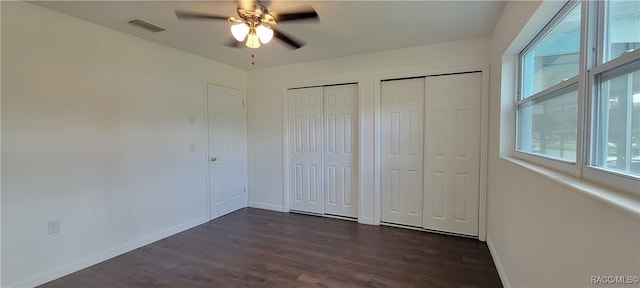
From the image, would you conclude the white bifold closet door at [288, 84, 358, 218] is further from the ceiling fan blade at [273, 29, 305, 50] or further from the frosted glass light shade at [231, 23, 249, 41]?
the frosted glass light shade at [231, 23, 249, 41]

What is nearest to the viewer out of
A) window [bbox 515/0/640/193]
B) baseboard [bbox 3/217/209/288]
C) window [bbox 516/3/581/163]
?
window [bbox 515/0/640/193]

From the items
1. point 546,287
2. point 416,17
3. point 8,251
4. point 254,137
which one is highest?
point 416,17

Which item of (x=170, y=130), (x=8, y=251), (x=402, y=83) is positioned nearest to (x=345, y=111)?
(x=402, y=83)

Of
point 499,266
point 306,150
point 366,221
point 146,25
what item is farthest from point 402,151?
point 146,25

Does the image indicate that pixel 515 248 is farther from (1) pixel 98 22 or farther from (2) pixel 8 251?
(1) pixel 98 22

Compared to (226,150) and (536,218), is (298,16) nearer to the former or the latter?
(536,218)

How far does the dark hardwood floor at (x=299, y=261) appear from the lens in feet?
7.35

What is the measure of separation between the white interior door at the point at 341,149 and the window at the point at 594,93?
2.26 metres

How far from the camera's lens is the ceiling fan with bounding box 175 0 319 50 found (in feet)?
5.93

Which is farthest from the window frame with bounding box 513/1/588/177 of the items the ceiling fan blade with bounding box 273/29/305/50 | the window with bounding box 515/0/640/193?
the ceiling fan blade with bounding box 273/29/305/50

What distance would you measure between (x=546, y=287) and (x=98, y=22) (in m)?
3.89

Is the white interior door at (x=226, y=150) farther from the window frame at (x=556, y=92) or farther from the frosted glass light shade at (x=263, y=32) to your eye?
the window frame at (x=556, y=92)

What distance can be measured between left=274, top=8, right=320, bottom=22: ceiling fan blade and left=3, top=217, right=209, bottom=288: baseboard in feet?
9.09

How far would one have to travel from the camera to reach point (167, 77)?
321cm
